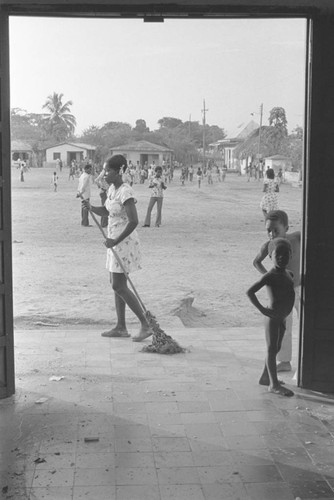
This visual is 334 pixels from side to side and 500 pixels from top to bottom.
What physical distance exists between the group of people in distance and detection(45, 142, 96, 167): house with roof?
55912 millimetres

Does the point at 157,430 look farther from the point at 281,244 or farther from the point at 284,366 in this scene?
the point at 284,366

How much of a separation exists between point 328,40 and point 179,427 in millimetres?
2827

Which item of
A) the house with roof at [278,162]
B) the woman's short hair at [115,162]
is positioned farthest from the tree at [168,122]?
the woman's short hair at [115,162]

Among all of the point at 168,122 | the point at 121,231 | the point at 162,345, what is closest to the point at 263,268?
the point at 162,345

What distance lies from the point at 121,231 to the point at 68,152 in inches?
2387

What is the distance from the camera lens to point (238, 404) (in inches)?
193

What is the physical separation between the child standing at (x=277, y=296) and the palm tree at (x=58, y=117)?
82.2 metres

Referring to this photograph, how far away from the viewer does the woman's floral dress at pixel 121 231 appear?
650 cm

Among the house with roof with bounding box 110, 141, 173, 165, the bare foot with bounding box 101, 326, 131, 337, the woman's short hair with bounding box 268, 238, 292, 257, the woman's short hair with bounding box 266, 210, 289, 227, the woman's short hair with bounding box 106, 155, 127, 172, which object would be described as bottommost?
the bare foot with bounding box 101, 326, 131, 337

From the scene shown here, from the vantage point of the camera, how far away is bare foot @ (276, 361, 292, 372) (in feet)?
19.0

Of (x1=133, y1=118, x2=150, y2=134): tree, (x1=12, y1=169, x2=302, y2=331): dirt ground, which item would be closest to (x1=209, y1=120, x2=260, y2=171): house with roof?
(x1=133, y1=118, x2=150, y2=134): tree

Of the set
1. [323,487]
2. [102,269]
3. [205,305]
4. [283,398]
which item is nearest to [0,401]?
[283,398]

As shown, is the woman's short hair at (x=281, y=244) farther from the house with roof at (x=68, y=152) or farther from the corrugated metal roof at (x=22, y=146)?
the corrugated metal roof at (x=22, y=146)

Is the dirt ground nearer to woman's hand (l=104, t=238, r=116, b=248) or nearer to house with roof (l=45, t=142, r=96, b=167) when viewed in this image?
woman's hand (l=104, t=238, r=116, b=248)
